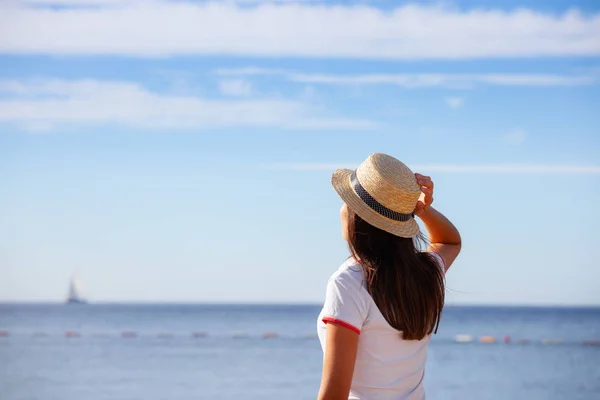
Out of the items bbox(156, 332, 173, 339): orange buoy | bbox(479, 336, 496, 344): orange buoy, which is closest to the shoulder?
bbox(479, 336, 496, 344): orange buoy

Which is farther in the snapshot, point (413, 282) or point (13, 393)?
point (13, 393)

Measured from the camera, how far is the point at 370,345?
1907mm

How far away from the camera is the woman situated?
1.83 m

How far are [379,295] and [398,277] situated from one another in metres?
0.07

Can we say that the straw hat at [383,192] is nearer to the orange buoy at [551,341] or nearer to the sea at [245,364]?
the sea at [245,364]

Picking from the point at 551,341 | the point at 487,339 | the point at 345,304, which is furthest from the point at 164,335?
the point at 345,304

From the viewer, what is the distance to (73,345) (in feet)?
96.2

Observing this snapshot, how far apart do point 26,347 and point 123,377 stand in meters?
10.8

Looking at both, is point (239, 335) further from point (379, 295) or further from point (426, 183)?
point (379, 295)

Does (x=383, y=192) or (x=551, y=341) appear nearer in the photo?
(x=383, y=192)

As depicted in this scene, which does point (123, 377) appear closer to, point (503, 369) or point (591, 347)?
point (503, 369)

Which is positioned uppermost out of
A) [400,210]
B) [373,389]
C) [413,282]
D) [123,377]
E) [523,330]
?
[400,210]

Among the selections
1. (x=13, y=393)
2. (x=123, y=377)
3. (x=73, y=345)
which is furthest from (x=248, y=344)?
(x=13, y=393)

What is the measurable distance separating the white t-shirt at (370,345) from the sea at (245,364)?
12839 mm
